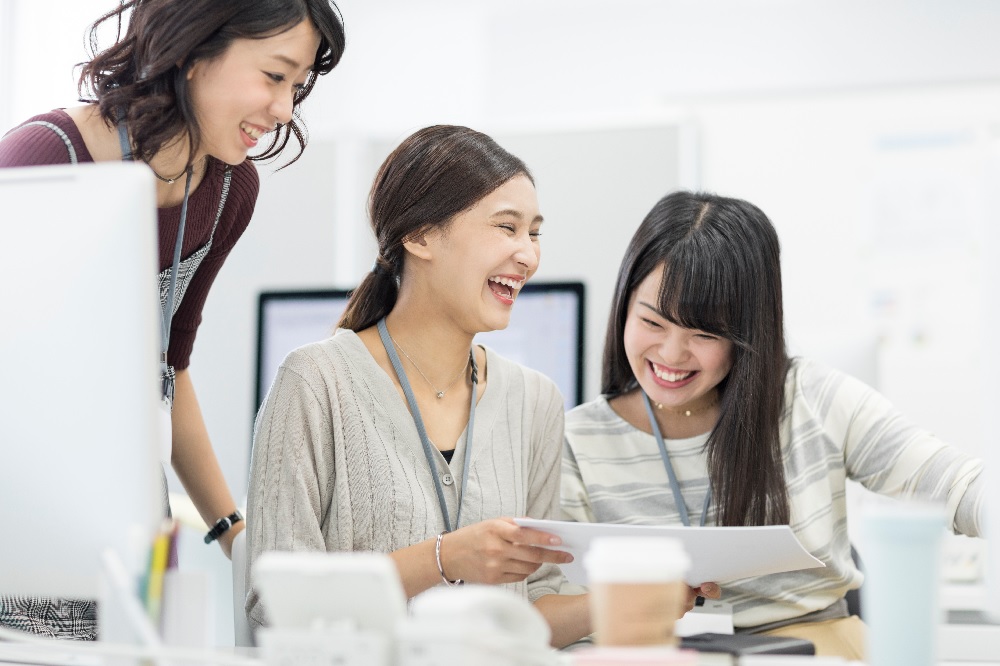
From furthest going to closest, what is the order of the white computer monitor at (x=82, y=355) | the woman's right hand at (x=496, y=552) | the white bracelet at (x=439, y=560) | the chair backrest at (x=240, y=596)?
1. the chair backrest at (x=240, y=596)
2. the white bracelet at (x=439, y=560)
3. the woman's right hand at (x=496, y=552)
4. the white computer monitor at (x=82, y=355)

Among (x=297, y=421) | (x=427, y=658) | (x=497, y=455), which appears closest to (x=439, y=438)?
(x=497, y=455)

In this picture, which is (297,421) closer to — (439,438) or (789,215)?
(439,438)

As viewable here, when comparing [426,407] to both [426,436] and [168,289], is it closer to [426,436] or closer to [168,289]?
[426,436]

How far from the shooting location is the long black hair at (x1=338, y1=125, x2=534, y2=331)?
1551mm

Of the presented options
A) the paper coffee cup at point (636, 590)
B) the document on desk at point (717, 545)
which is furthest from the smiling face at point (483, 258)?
the paper coffee cup at point (636, 590)

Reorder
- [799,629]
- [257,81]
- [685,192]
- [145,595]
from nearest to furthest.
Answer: [145,595] < [257,81] < [799,629] < [685,192]

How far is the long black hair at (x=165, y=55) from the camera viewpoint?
130cm

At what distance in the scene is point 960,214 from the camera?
4.12m

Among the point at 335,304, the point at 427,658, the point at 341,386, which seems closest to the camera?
the point at 427,658

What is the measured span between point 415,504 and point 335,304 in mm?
1323

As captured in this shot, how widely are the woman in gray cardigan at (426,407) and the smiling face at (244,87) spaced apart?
0.24m

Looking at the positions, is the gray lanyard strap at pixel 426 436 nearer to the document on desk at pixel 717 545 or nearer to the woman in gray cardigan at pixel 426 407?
the woman in gray cardigan at pixel 426 407

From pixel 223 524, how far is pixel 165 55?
0.69 m

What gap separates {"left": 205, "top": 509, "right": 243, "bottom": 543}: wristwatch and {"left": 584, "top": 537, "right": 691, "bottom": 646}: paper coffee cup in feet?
3.17
